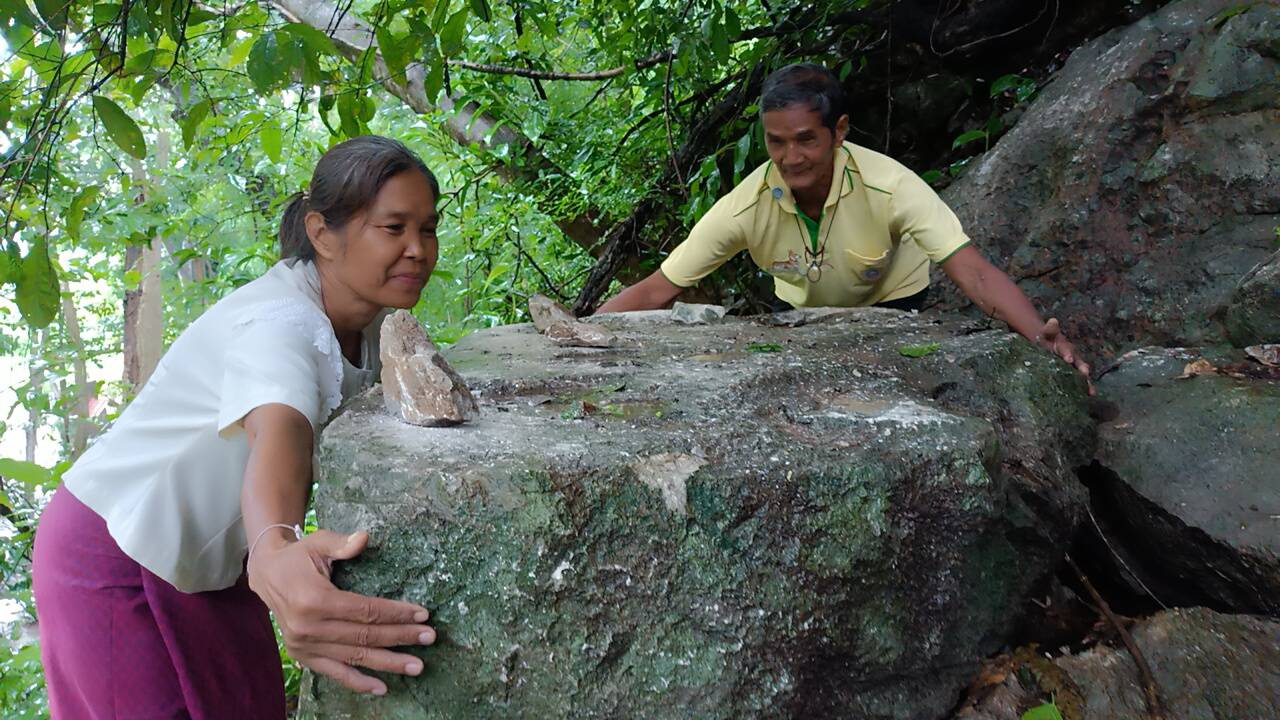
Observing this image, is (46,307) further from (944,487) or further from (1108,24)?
(1108,24)

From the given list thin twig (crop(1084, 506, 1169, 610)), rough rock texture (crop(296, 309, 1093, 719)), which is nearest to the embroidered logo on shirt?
thin twig (crop(1084, 506, 1169, 610))

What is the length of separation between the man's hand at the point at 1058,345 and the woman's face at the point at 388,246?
64.4 inches

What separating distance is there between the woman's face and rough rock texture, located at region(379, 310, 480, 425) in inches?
5.5

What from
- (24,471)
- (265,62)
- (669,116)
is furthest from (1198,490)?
(24,471)

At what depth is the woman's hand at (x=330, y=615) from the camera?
123 cm

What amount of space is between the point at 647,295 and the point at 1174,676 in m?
2.12

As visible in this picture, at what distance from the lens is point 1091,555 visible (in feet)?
6.75

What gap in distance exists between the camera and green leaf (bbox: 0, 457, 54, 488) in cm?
245

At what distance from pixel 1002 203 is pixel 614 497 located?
8.97 feet

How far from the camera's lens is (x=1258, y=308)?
232 centimetres

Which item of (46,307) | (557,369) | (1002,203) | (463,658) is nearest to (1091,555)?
(557,369)

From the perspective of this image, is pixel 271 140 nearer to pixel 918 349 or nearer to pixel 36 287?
pixel 36 287

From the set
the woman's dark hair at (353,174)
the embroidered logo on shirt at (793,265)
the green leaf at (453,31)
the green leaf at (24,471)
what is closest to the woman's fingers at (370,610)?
the woman's dark hair at (353,174)

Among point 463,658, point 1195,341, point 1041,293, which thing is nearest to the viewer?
point 463,658
